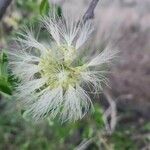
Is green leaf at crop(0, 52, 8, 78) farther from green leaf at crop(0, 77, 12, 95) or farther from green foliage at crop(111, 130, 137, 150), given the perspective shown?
green foliage at crop(111, 130, 137, 150)

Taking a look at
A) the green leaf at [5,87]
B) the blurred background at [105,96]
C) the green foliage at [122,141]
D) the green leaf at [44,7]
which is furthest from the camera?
the green foliage at [122,141]

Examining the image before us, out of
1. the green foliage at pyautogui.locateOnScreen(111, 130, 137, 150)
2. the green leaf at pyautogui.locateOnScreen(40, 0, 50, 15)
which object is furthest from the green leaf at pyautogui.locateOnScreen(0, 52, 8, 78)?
the green foliage at pyautogui.locateOnScreen(111, 130, 137, 150)

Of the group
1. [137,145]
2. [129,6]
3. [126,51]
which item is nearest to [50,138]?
[137,145]

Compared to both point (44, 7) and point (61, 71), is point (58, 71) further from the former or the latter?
point (44, 7)

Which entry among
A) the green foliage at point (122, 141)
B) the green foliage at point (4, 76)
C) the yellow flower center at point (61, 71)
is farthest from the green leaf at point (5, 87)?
the green foliage at point (122, 141)

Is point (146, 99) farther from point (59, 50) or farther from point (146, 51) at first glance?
point (59, 50)

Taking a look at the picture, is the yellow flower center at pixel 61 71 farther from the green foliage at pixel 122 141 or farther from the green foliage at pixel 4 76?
the green foliage at pixel 122 141
